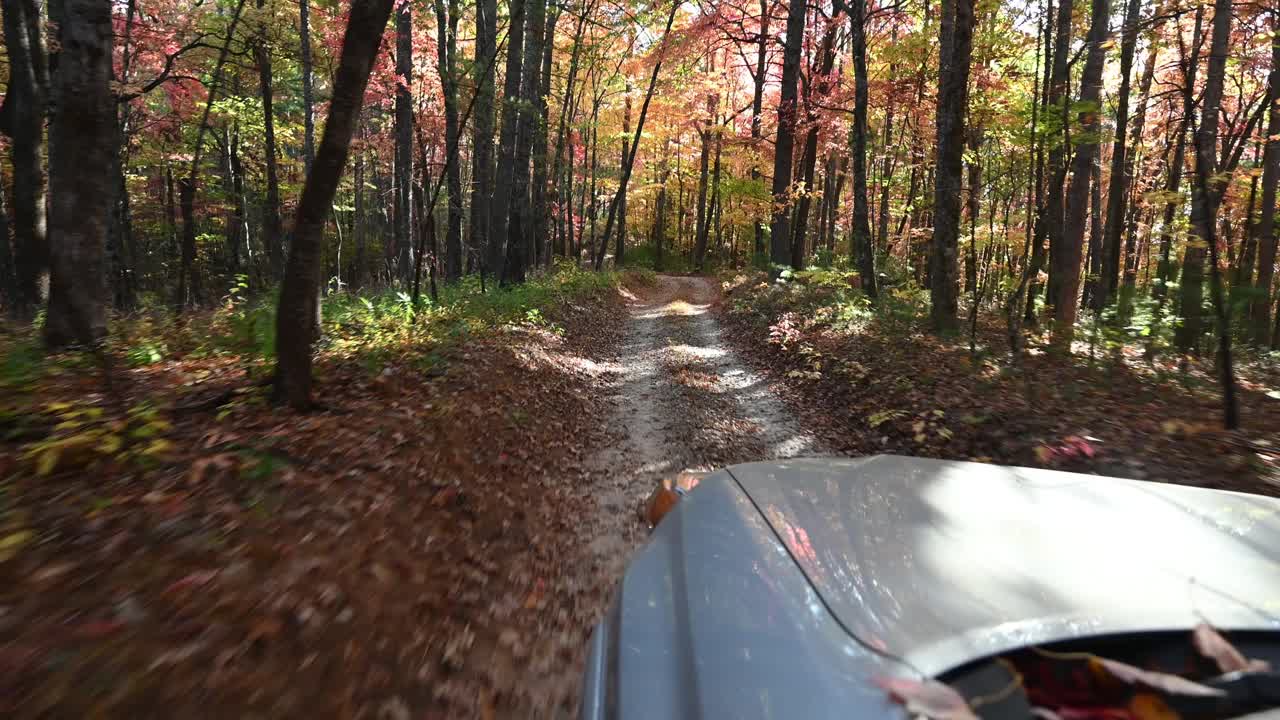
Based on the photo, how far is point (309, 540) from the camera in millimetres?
3277

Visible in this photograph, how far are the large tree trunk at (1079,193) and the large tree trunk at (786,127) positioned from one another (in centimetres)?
649

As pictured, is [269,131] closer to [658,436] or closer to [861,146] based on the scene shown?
[658,436]

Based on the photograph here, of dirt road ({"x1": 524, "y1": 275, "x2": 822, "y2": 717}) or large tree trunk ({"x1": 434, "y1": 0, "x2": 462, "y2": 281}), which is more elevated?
large tree trunk ({"x1": 434, "y1": 0, "x2": 462, "y2": 281})

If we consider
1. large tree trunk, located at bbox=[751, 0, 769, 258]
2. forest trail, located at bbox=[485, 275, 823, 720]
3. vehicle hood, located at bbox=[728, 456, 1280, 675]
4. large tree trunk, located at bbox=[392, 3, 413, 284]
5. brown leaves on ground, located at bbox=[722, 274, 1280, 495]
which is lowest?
forest trail, located at bbox=[485, 275, 823, 720]

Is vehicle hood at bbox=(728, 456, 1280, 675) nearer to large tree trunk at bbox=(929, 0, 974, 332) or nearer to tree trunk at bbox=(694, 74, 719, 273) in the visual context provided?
large tree trunk at bbox=(929, 0, 974, 332)

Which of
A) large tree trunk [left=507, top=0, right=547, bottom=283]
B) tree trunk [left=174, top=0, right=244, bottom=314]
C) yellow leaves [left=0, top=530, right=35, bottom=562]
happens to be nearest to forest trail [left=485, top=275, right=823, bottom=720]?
yellow leaves [left=0, top=530, right=35, bottom=562]

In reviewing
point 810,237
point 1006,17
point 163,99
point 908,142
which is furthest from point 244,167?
Answer: point 810,237

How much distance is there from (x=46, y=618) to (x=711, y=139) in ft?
98.2

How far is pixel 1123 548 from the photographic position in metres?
1.57

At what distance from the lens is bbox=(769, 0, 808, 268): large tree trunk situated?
52.0 ft

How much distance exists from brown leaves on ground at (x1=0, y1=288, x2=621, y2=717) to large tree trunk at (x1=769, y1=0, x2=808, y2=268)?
533 inches

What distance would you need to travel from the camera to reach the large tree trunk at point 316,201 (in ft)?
15.6

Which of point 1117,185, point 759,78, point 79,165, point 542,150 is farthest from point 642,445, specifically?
point 759,78

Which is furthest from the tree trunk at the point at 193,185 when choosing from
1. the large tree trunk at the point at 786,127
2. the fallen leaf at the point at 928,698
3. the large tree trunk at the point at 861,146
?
the fallen leaf at the point at 928,698
